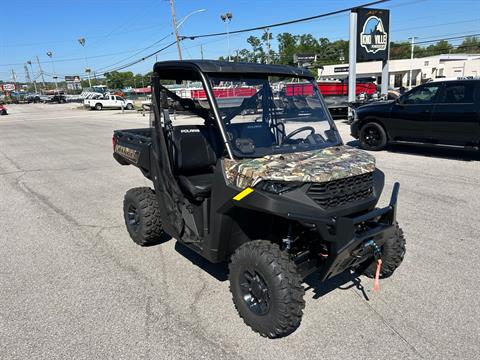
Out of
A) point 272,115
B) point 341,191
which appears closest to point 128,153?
point 272,115

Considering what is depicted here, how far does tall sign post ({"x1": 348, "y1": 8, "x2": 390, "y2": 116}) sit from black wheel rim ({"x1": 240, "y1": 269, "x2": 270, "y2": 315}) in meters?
14.2

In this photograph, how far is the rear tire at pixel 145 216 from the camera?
4.30 m

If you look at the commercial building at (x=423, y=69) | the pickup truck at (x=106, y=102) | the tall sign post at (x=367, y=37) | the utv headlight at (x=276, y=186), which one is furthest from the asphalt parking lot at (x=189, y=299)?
the commercial building at (x=423, y=69)

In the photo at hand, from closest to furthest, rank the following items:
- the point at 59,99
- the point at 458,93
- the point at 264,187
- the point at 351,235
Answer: the point at 351,235 < the point at 264,187 < the point at 458,93 < the point at 59,99

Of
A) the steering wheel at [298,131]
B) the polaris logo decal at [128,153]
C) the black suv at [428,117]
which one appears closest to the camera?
the steering wheel at [298,131]

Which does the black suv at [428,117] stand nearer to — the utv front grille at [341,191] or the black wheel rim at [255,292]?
the utv front grille at [341,191]

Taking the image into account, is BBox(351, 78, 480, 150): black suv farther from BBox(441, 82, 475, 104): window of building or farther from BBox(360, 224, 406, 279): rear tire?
BBox(360, 224, 406, 279): rear tire

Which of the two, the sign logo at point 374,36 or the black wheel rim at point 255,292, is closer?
the black wheel rim at point 255,292

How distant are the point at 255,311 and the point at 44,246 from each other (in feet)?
10.1

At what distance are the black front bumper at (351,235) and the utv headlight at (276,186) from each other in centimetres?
27

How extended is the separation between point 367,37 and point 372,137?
7.22 metres

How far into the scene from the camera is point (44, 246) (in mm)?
4680

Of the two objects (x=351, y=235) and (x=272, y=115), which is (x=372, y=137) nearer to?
(x=272, y=115)

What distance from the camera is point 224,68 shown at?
317cm
